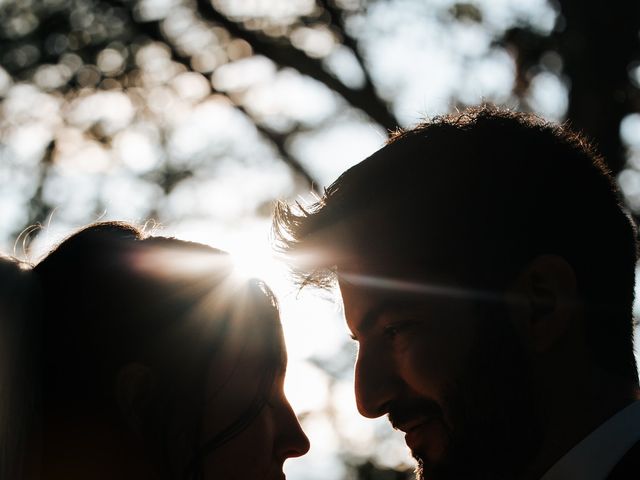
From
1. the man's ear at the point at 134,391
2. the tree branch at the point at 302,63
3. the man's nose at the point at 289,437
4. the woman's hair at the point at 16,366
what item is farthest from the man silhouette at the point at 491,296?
the tree branch at the point at 302,63

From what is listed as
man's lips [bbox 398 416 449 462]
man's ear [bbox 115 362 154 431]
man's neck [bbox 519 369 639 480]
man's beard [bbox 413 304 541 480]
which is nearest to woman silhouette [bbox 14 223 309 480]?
man's ear [bbox 115 362 154 431]

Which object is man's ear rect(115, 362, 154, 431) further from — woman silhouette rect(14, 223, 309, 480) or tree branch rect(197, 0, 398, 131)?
tree branch rect(197, 0, 398, 131)

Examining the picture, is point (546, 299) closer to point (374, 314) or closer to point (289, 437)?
A: point (374, 314)

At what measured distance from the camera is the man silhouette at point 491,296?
2.88 meters

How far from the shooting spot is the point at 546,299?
2.96 meters

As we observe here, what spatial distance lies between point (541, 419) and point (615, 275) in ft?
2.11

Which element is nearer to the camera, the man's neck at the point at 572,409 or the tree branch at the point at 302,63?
the man's neck at the point at 572,409

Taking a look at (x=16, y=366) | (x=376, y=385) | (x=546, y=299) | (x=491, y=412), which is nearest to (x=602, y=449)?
(x=491, y=412)

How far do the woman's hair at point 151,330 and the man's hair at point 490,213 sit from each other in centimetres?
62

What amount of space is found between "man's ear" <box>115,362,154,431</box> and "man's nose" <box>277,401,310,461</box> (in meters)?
0.50

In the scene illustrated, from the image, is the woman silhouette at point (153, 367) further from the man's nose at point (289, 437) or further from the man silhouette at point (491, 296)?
the man silhouette at point (491, 296)

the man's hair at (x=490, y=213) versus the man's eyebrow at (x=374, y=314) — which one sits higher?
the man's hair at (x=490, y=213)

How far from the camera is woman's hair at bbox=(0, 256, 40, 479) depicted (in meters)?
2.33

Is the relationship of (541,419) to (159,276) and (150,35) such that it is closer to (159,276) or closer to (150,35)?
(159,276)
